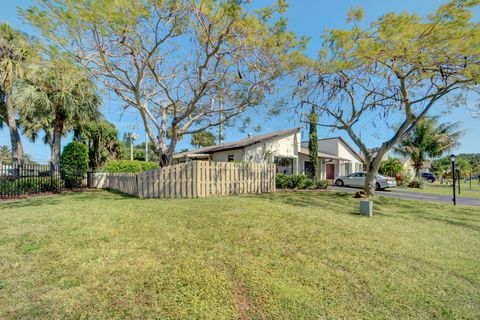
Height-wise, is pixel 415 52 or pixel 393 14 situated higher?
pixel 393 14

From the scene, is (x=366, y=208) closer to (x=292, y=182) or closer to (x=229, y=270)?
(x=229, y=270)

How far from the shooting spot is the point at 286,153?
19125 millimetres

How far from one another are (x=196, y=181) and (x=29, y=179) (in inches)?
329

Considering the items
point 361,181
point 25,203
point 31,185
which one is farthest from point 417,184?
point 31,185

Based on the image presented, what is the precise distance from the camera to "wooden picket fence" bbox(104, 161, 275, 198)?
9.16m

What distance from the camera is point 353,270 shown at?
332cm

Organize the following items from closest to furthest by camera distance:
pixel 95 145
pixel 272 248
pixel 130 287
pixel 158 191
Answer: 1. pixel 130 287
2. pixel 272 248
3. pixel 158 191
4. pixel 95 145

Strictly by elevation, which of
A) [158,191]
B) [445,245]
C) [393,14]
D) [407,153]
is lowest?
[445,245]

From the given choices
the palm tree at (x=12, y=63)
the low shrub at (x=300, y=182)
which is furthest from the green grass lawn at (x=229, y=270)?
the low shrub at (x=300, y=182)

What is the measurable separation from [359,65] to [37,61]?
1262cm

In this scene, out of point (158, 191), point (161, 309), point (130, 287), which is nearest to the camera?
point (161, 309)

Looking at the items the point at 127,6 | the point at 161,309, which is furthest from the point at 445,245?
the point at 127,6

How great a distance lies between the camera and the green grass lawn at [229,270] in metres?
2.47

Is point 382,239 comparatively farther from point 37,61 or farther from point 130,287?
point 37,61
